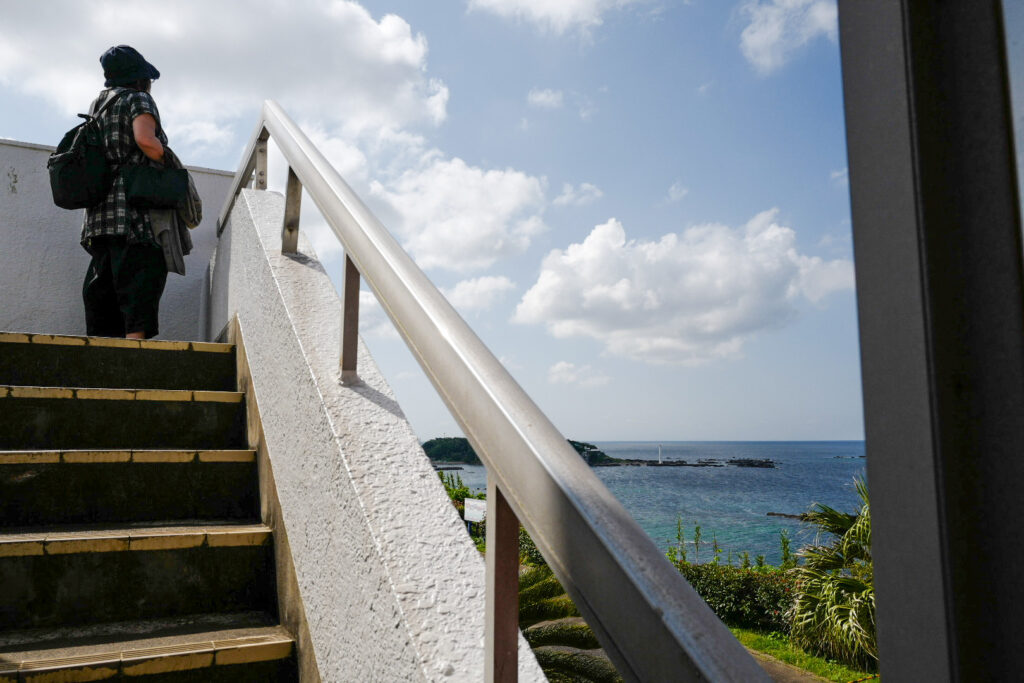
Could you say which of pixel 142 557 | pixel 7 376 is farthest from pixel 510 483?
pixel 7 376

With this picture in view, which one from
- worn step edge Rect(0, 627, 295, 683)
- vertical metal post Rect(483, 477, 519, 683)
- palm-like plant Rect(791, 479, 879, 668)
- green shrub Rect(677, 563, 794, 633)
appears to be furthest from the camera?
green shrub Rect(677, 563, 794, 633)

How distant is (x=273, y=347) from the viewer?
6.82ft

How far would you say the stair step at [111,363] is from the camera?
2.55 m

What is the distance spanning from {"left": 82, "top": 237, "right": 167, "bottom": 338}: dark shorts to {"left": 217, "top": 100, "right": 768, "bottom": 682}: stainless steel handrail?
2685mm

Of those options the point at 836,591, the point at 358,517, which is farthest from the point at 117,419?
the point at 836,591

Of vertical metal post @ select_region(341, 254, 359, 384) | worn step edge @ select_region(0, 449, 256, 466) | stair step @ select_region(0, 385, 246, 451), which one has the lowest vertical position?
worn step edge @ select_region(0, 449, 256, 466)

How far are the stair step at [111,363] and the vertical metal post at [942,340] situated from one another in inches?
110

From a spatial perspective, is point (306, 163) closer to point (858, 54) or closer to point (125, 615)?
point (125, 615)

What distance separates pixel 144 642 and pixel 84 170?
105 inches

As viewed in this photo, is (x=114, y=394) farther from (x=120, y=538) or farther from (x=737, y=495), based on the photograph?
(x=737, y=495)

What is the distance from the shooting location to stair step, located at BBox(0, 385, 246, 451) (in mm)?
2164

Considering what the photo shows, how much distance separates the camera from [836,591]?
474 inches

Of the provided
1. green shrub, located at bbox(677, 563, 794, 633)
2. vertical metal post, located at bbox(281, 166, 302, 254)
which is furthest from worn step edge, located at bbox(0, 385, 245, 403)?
green shrub, located at bbox(677, 563, 794, 633)

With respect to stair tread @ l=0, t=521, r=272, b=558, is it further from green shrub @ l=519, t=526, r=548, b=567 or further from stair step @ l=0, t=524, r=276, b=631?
green shrub @ l=519, t=526, r=548, b=567
